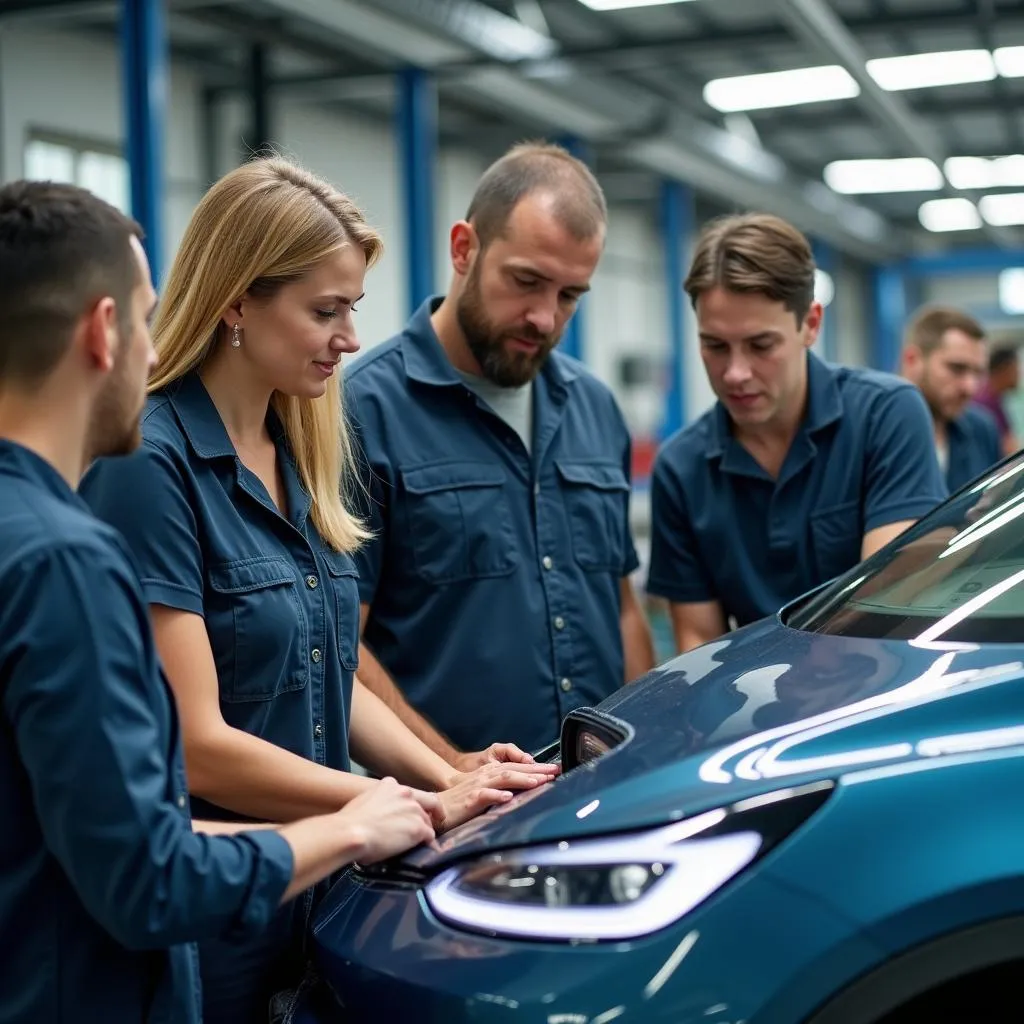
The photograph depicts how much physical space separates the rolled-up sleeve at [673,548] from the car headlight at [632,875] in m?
1.45

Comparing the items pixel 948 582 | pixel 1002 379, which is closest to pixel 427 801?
pixel 948 582

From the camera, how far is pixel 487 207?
8.57ft

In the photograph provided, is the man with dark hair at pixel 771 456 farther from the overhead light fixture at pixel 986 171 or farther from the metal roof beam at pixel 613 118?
the overhead light fixture at pixel 986 171

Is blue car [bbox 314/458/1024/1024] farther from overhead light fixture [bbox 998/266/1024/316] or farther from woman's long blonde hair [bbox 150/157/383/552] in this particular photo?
overhead light fixture [bbox 998/266/1024/316]

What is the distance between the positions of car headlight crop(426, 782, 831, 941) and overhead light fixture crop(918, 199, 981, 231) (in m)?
16.6

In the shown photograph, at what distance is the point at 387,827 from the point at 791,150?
1433 centimetres

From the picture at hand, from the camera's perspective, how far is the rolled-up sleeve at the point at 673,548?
9.59 ft

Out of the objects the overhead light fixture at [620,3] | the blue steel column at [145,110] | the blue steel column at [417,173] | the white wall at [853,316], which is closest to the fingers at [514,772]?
the blue steel column at [145,110]

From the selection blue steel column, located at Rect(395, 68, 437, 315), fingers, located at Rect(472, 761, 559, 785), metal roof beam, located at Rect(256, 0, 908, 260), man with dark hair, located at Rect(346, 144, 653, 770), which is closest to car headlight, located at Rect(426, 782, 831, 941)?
fingers, located at Rect(472, 761, 559, 785)

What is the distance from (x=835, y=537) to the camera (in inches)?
109

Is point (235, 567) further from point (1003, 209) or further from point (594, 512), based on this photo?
point (1003, 209)

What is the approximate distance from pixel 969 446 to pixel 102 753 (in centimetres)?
436

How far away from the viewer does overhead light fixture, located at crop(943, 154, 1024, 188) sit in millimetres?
14836

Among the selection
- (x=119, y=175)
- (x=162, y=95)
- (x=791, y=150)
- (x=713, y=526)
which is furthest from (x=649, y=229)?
(x=713, y=526)
